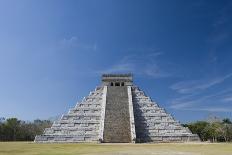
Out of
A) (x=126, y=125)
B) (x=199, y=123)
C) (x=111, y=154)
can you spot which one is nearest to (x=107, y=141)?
(x=126, y=125)

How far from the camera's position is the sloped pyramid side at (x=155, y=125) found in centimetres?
3747

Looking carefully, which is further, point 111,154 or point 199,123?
point 199,123

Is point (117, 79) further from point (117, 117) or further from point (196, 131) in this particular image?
point (196, 131)

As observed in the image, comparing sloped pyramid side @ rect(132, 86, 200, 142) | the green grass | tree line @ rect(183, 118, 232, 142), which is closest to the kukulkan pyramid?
sloped pyramid side @ rect(132, 86, 200, 142)

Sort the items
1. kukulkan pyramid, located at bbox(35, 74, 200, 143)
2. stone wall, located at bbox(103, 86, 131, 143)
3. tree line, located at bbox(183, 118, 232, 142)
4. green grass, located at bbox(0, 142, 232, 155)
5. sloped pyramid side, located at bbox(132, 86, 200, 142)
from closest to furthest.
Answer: green grass, located at bbox(0, 142, 232, 155) < stone wall, located at bbox(103, 86, 131, 143) < kukulkan pyramid, located at bbox(35, 74, 200, 143) < sloped pyramid side, located at bbox(132, 86, 200, 142) < tree line, located at bbox(183, 118, 232, 142)

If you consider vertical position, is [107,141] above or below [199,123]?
below

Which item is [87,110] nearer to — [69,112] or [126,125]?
[69,112]

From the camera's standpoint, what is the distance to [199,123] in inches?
2709

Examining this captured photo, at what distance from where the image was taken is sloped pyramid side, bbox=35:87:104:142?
1439 inches

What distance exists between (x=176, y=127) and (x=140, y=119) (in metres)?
4.36

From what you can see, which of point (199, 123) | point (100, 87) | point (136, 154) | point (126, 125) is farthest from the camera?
point (199, 123)

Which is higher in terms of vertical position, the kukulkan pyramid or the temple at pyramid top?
the temple at pyramid top

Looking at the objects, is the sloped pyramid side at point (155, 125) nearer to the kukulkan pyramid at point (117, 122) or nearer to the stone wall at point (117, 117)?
the kukulkan pyramid at point (117, 122)

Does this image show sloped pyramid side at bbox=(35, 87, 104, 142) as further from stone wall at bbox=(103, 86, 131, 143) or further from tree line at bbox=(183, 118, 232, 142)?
tree line at bbox=(183, 118, 232, 142)
